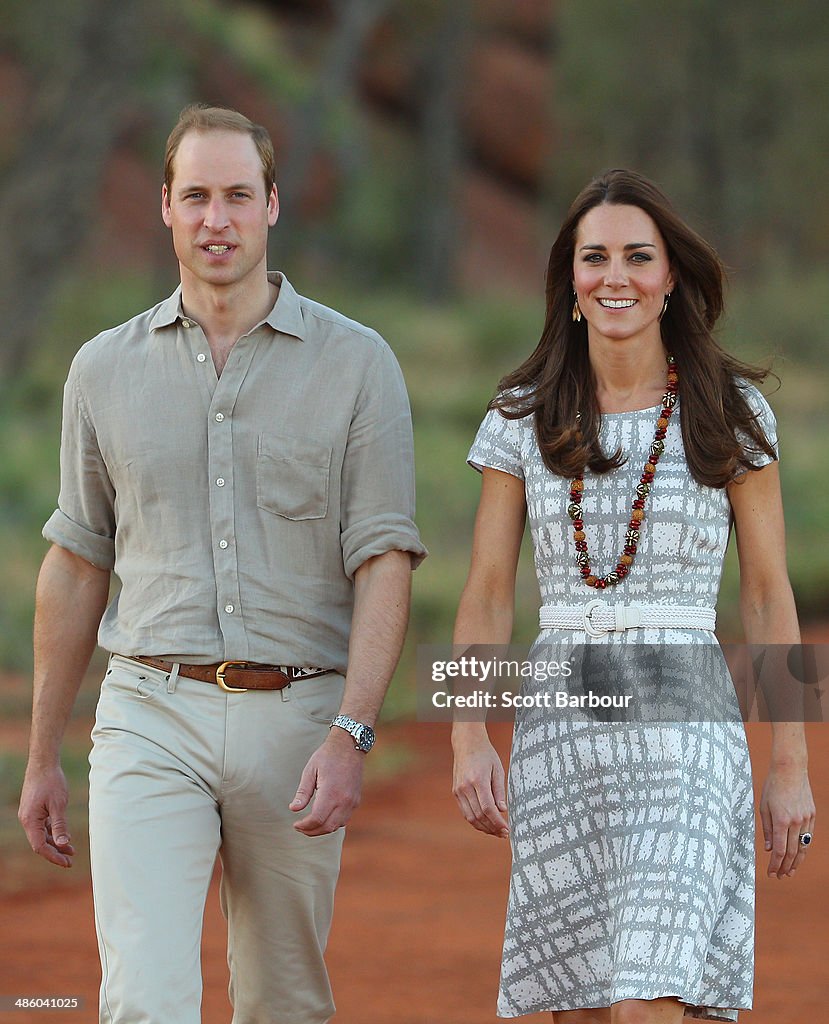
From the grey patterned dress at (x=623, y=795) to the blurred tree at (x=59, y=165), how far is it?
46.3 ft

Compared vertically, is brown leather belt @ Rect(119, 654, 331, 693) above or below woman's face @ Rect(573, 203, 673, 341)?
below

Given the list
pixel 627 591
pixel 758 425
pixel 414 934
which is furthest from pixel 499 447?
pixel 414 934

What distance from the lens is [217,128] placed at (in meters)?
3.88

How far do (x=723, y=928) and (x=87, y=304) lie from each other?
18.5 metres

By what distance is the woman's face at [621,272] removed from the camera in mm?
3684

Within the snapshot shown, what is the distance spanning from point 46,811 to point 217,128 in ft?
5.23

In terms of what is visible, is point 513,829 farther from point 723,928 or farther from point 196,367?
point 196,367

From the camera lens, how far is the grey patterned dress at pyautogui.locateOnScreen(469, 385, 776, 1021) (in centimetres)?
346

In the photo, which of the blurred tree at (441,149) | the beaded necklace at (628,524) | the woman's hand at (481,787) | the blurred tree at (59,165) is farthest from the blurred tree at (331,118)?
the woman's hand at (481,787)

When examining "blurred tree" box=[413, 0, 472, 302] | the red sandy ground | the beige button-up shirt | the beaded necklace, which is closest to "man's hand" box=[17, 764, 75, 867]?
the beige button-up shirt

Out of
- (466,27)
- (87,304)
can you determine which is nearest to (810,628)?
(87,304)

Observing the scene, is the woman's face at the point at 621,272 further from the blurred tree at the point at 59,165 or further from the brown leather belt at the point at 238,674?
the blurred tree at the point at 59,165

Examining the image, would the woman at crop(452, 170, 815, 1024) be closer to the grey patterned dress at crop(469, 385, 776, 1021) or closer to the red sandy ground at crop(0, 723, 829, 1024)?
the grey patterned dress at crop(469, 385, 776, 1021)
